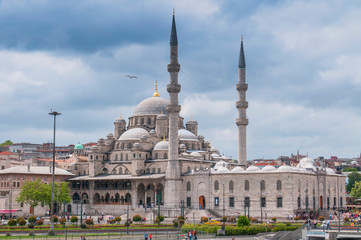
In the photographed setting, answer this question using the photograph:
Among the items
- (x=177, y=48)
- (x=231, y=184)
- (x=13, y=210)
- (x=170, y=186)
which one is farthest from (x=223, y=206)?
(x=13, y=210)

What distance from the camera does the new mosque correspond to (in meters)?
61.7

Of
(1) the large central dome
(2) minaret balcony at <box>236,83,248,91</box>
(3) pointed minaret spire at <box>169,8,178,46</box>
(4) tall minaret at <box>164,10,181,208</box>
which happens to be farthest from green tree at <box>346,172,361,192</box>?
(3) pointed minaret spire at <box>169,8,178,46</box>

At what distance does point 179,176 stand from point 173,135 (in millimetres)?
5241

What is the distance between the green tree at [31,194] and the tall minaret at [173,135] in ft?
49.2

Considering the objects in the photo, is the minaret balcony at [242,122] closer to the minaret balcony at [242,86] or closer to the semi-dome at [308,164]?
the minaret balcony at [242,86]

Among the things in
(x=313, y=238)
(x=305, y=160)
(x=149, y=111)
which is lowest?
(x=313, y=238)

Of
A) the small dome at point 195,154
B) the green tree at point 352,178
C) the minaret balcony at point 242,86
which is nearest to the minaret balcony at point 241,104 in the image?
the minaret balcony at point 242,86

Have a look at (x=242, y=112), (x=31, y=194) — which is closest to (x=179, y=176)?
(x=242, y=112)

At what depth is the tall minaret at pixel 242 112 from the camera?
238 feet

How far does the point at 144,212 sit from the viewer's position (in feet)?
212

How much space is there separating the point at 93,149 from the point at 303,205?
3010cm

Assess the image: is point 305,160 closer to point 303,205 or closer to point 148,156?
point 303,205

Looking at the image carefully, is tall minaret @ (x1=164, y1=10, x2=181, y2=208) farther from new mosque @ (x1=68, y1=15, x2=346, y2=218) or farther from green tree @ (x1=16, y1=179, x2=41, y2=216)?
green tree @ (x1=16, y1=179, x2=41, y2=216)

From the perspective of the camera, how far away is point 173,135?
214 feet
